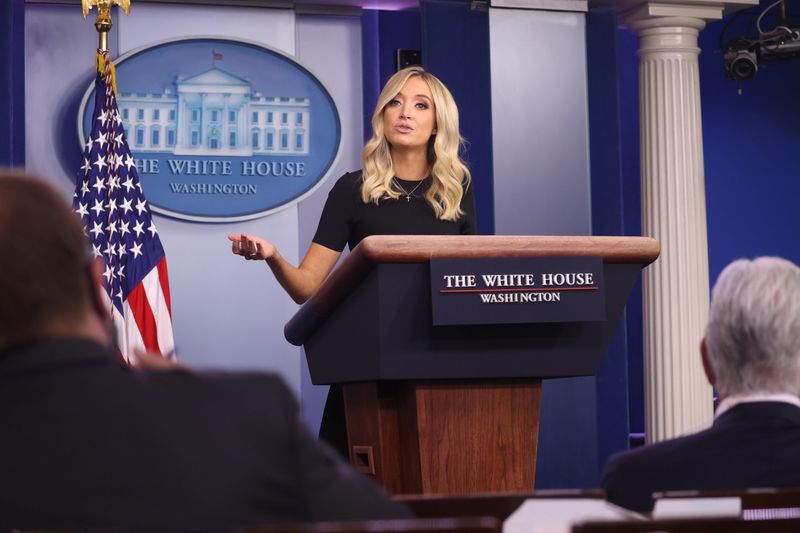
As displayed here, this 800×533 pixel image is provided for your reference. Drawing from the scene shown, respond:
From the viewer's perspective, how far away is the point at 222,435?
1055mm

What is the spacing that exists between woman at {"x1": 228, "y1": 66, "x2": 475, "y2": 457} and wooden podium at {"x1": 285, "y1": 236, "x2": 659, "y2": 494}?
0.51 m

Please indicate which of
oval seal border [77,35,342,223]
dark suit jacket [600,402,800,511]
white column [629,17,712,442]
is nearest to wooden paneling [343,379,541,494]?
dark suit jacket [600,402,800,511]

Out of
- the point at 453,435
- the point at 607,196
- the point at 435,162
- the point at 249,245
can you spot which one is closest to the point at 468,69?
the point at 607,196

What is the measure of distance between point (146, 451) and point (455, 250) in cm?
127

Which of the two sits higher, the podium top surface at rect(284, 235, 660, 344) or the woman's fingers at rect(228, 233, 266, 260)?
the woman's fingers at rect(228, 233, 266, 260)

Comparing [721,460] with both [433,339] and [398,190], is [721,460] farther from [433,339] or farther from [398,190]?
[398,190]

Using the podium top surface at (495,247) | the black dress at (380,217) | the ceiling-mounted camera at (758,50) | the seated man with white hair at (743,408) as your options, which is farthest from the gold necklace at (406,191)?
the ceiling-mounted camera at (758,50)

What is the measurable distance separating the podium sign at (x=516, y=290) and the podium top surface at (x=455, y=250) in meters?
0.02

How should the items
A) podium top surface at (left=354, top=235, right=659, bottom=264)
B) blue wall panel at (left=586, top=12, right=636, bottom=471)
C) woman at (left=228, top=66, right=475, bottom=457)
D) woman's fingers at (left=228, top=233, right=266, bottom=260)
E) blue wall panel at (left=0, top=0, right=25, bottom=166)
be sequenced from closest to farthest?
podium top surface at (left=354, top=235, right=659, bottom=264), woman's fingers at (left=228, top=233, right=266, bottom=260), woman at (left=228, top=66, right=475, bottom=457), blue wall panel at (left=0, top=0, right=25, bottom=166), blue wall panel at (left=586, top=12, right=636, bottom=471)

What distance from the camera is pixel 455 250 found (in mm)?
2234

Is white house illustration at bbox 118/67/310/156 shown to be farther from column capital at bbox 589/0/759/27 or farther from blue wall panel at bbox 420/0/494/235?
column capital at bbox 589/0/759/27

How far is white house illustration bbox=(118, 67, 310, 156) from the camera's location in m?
5.32

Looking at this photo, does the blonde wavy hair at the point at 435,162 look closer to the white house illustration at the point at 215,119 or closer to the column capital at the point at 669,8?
the white house illustration at the point at 215,119

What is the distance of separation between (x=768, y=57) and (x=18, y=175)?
5791 millimetres
